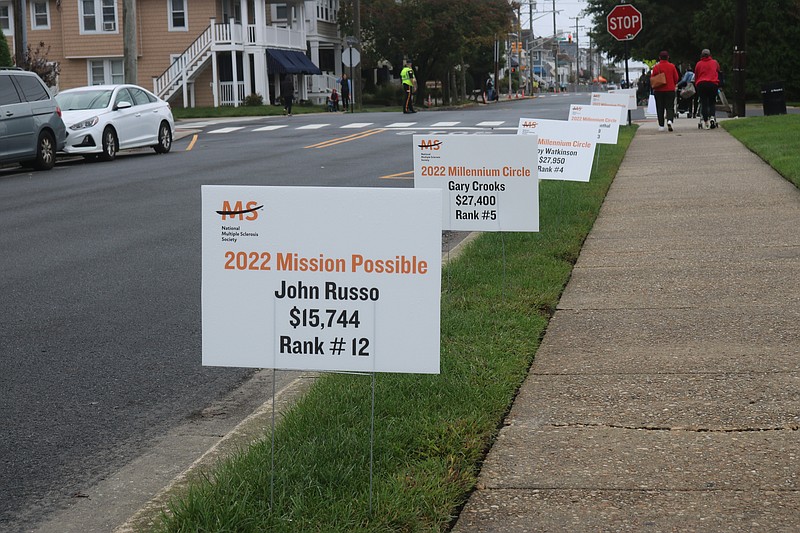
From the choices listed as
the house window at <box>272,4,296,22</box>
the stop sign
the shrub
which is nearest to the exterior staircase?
the shrub

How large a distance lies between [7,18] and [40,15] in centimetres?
381

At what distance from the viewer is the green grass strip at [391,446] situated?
394cm

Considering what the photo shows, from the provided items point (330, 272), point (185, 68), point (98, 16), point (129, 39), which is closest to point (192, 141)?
point (129, 39)

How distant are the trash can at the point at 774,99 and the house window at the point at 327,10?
4038 cm

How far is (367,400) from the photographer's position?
17.3ft

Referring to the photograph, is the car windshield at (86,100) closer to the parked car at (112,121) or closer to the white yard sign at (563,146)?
the parked car at (112,121)

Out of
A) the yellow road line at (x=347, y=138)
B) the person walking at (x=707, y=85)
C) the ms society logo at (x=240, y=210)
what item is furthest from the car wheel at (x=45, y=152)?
the ms society logo at (x=240, y=210)

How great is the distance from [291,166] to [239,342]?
1543 cm

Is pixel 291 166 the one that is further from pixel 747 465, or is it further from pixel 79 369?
pixel 747 465

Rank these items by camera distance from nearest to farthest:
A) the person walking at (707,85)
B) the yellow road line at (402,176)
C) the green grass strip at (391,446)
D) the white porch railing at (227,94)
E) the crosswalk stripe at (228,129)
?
the green grass strip at (391,446)
the yellow road line at (402,176)
the person walking at (707,85)
the crosswalk stripe at (228,129)
the white porch railing at (227,94)

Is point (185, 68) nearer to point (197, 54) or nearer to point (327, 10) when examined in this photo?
point (197, 54)

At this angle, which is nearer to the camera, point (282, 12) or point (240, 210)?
point (240, 210)

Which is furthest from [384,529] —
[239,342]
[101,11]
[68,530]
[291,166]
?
[101,11]

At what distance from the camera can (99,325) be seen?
7.66 metres
